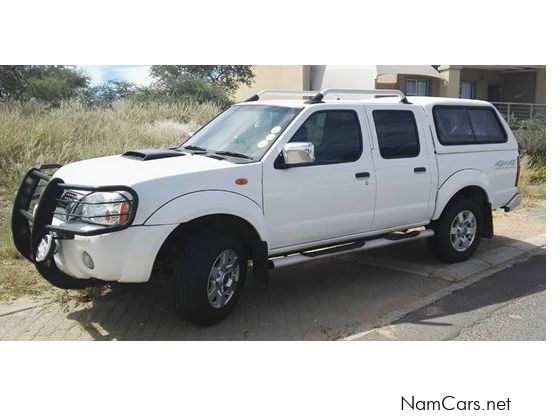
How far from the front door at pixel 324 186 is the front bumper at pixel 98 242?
43.7 inches

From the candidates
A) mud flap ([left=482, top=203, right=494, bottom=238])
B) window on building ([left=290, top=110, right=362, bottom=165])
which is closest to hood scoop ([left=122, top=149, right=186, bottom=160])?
window on building ([left=290, top=110, right=362, bottom=165])

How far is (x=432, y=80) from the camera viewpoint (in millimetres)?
18578

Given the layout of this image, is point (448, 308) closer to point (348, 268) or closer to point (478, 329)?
point (478, 329)

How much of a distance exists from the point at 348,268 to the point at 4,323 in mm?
3627

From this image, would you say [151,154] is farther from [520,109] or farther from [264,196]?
[520,109]

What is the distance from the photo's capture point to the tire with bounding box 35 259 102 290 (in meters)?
4.30

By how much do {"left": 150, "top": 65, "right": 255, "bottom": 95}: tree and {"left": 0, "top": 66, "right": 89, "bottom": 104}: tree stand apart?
1.46 m

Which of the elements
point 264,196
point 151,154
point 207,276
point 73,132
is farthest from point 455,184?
point 73,132

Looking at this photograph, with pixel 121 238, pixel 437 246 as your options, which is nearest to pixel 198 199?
pixel 121 238

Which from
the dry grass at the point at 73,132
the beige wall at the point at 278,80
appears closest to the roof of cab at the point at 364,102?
the dry grass at the point at 73,132

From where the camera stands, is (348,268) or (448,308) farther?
(348,268)

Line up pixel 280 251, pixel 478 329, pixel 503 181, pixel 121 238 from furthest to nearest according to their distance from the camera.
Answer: pixel 503 181 < pixel 280 251 < pixel 478 329 < pixel 121 238

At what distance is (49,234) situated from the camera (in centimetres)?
420

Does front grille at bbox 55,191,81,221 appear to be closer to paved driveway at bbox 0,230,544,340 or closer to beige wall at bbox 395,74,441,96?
paved driveway at bbox 0,230,544,340
